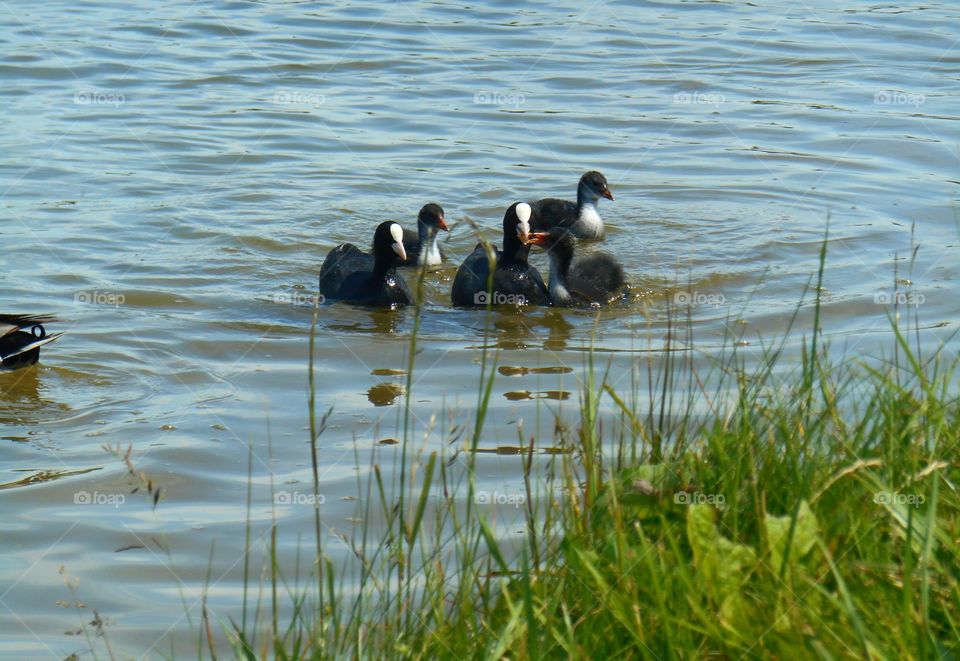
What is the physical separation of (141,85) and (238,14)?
4.45 m

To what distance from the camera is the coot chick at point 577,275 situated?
993cm

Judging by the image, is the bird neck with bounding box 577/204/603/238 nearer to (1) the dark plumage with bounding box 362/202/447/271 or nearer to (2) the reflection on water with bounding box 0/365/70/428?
(1) the dark plumage with bounding box 362/202/447/271

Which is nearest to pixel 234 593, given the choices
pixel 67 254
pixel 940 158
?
pixel 67 254

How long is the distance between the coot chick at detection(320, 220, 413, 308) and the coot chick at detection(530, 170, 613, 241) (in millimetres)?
1962

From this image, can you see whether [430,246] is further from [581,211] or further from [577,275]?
[581,211]

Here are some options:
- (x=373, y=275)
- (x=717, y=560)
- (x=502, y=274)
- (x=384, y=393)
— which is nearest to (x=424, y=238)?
(x=373, y=275)

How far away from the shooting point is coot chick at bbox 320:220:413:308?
9.98 metres

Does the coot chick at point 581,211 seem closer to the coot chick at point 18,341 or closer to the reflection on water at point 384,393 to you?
the reflection on water at point 384,393

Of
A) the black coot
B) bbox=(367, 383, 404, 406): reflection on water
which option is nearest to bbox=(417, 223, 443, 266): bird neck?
the black coot

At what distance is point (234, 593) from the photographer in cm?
521

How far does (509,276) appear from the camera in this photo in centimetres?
1016

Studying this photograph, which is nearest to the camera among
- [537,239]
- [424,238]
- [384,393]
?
[384,393]

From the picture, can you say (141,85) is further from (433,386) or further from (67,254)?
(433,386)

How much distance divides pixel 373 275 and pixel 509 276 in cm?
105
